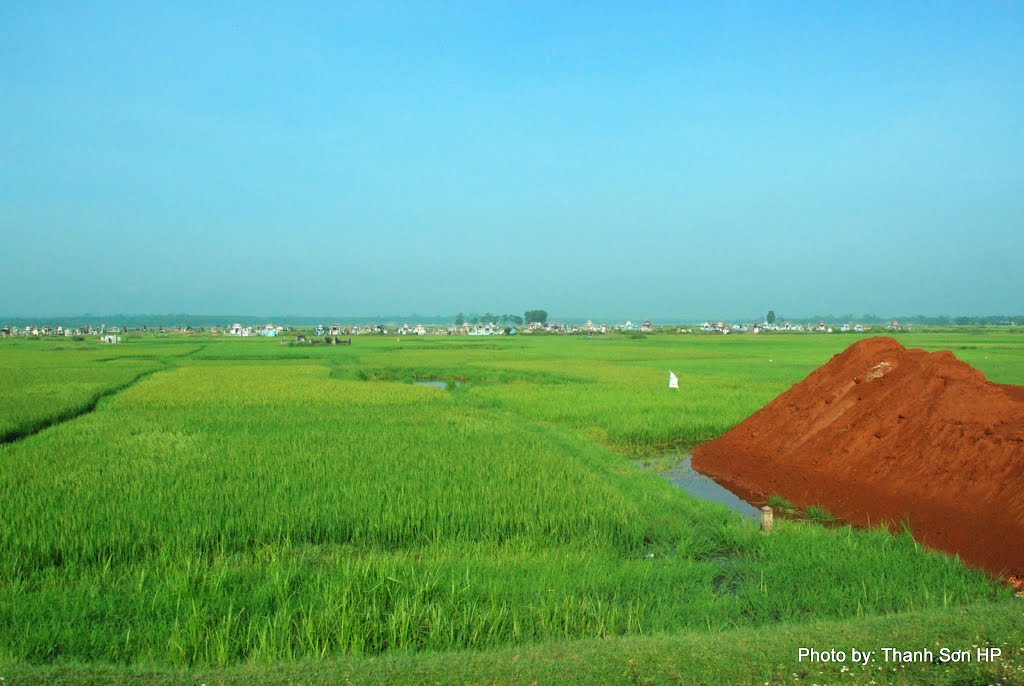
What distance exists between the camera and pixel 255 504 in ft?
22.0

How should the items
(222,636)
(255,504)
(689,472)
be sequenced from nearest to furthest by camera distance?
(222,636)
(255,504)
(689,472)

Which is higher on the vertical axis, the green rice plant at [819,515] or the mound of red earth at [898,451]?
the mound of red earth at [898,451]

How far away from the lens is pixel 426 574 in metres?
4.94

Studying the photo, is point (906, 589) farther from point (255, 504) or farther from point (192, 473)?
point (192, 473)

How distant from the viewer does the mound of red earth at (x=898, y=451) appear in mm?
6934

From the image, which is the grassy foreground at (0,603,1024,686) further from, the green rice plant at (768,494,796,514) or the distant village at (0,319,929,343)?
the distant village at (0,319,929,343)

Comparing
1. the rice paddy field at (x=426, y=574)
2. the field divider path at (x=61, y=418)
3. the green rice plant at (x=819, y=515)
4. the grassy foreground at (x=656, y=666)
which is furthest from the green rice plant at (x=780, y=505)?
the field divider path at (x=61, y=418)

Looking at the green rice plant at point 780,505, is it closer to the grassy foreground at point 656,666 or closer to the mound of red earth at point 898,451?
the mound of red earth at point 898,451

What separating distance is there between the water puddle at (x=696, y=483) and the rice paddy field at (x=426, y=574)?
0.74 m

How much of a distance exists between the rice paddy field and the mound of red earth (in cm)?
110

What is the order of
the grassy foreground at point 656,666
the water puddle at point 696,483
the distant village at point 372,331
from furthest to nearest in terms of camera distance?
the distant village at point 372,331 → the water puddle at point 696,483 → the grassy foreground at point 656,666

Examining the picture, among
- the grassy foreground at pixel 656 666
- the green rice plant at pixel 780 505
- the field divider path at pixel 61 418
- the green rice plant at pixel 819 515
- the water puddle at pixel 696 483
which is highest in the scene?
the grassy foreground at pixel 656 666

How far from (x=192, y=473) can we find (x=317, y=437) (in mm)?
2942

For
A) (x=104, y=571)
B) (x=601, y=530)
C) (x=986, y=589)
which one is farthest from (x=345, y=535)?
(x=986, y=589)
